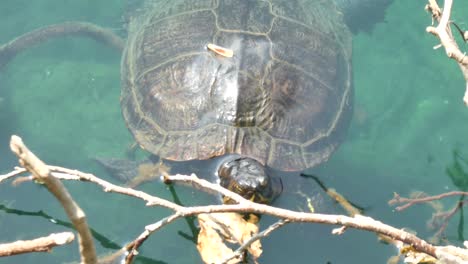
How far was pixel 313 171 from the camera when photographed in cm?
423

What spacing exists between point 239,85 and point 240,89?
0.10 feet

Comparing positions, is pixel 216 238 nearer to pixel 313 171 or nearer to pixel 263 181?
pixel 263 181

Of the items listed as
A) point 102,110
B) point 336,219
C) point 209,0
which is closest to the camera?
point 336,219

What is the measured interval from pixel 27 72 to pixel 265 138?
112 inches

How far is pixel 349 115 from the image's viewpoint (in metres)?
4.28

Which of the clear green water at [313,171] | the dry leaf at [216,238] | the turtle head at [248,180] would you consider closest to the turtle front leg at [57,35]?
the clear green water at [313,171]

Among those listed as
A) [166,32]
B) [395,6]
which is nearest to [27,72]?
[166,32]

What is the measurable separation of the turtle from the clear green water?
464 millimetres

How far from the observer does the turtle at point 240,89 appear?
362cm

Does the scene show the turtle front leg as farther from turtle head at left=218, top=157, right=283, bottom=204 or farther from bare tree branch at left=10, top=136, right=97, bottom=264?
bare tree branch at left=10, top=136, right=97, bottom=264

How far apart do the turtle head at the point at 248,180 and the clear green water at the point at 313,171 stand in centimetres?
44

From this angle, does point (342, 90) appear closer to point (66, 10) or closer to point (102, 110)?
point (102, 110)

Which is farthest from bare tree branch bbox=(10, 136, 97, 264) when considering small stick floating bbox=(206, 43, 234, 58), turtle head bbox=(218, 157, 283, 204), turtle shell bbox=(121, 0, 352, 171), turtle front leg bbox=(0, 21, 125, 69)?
turtle front leg bbox=(0, 21, 125, 69)

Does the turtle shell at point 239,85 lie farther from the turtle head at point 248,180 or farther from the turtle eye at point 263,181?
the turtle eye at point 263,181
